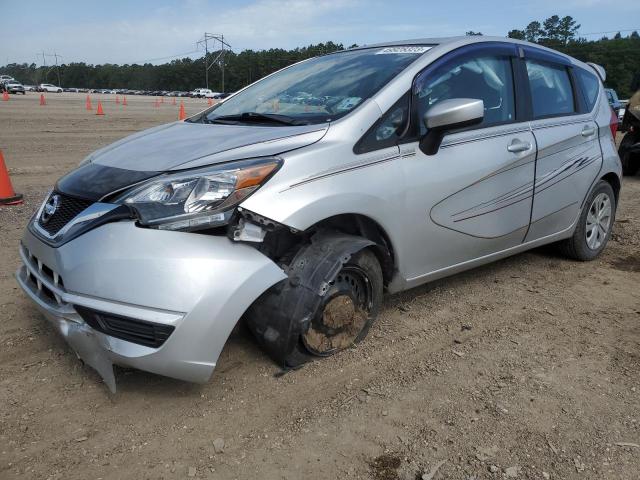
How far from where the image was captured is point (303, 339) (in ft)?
9.18

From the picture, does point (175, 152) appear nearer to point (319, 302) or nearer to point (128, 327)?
point (128, 327)

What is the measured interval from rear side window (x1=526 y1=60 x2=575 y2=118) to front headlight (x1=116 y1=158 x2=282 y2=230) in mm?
2342

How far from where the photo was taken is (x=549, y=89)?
412 centimetres

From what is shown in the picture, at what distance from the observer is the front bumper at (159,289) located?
2.29m

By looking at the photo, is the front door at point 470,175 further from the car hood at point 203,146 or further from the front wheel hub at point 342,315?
the car hood at point 203,146

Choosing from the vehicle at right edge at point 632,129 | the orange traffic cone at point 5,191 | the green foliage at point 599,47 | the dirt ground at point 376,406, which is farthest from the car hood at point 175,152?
the green foliage at point 599,47

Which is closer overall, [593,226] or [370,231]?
[370,231]

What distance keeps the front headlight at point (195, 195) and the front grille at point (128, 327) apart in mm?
410

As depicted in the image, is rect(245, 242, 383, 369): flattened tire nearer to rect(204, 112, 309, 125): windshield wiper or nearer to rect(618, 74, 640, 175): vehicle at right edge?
rect(204, 112, 309, 125): windshield wiper

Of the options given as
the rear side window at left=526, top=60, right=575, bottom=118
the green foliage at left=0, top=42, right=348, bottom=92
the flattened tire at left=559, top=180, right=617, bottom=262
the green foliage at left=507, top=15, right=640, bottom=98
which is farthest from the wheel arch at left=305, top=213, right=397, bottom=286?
the green foliage at left=0, top=42, right=348, bottom=92

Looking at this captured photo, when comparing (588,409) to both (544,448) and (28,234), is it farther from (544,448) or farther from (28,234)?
(28,234)

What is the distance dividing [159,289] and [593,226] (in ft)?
12.6

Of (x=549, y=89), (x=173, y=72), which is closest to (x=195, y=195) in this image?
(x=549, y=89)

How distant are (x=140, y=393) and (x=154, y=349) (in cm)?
46
